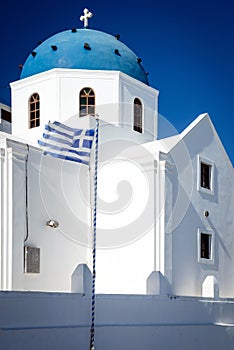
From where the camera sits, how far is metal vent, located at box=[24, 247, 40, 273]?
47.0ft

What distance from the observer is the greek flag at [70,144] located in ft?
52.6

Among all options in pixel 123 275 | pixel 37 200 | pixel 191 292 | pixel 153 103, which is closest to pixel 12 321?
pixel 37 200

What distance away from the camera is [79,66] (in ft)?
62.5

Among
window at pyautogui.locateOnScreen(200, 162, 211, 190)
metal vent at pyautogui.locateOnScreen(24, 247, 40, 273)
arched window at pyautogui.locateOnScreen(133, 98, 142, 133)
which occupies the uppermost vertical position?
arched window at pyautogui.locateOnScreen(133, 98, 142, 133)

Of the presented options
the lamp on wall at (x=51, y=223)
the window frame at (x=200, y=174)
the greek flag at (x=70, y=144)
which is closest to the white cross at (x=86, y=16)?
the greek flag at (x=70, y=144)

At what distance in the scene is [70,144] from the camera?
52.9ft

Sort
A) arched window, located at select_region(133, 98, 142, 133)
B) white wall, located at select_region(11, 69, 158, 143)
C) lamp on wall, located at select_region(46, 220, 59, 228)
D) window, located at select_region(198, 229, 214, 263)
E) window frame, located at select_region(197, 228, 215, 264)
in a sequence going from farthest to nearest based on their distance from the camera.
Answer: arched window, located at select_region(133, 98, 142, 133) < white wall, located at select_region(11, 69, 158, 143) < window, located at select_region(198, 229, 214, 263) < window frame, located at select_region(197, 228, 215, 264) < lamp on wall, located at select_region(46, 220, 59, 228)

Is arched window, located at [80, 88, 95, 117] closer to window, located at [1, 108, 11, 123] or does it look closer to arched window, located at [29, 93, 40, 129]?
arched window, located at [29, 93, 40, 129]

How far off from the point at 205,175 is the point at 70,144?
4.94 meters

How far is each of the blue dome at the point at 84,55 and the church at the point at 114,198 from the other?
0.05 meters

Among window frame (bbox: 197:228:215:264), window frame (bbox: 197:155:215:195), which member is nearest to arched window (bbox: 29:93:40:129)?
window frame (bbox: 197:155:215:195)

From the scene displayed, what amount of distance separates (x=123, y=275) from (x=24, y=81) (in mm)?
7672

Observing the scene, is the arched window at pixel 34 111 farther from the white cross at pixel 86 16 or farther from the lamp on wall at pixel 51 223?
the lamp on wall at pixel 51 223

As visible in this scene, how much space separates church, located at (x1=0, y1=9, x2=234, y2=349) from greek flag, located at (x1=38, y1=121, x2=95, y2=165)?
160mm
